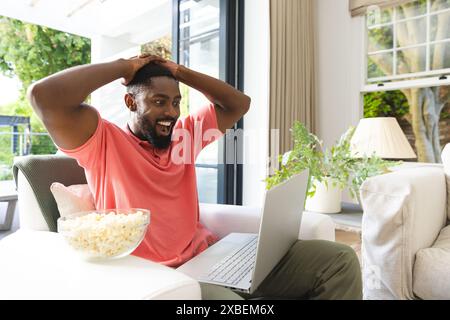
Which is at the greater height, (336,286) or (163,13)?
(163,13)

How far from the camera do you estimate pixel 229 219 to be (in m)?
1.26

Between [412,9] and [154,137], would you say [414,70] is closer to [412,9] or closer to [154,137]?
[412,9]

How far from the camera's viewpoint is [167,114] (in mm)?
989

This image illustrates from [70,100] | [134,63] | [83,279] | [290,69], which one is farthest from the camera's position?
[290,69]

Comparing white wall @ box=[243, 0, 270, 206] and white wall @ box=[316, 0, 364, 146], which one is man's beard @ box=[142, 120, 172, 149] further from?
white wall @ box=[316, 0, 364, 146]

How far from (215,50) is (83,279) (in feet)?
8.08

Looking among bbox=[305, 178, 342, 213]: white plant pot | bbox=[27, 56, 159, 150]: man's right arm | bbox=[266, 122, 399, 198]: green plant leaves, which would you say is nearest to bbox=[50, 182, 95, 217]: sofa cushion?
bbox=[27, 56, 159, 150]: man's right arm

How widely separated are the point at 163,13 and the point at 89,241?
311 cm

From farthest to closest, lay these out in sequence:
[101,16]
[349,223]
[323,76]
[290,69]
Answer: [101,16] < [323,76] < [290,69] < [349,223]

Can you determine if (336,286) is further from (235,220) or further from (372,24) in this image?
(372,24)

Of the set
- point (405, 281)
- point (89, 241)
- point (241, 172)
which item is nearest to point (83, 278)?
point (89, 241)

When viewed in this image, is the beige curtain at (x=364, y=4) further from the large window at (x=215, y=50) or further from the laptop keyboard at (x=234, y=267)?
the laptop keyboard at (x=234, y=267)

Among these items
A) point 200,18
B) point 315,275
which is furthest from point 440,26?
point 315,275
